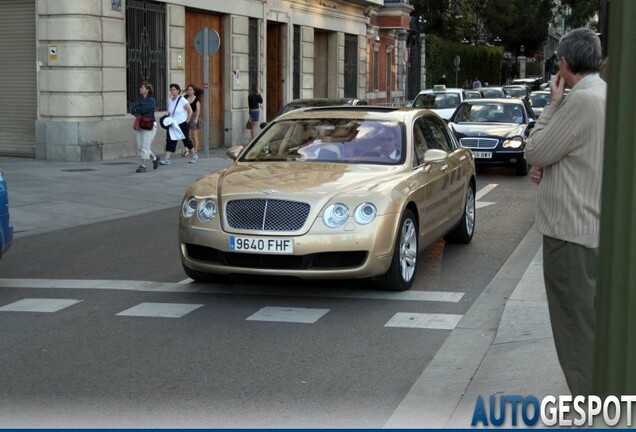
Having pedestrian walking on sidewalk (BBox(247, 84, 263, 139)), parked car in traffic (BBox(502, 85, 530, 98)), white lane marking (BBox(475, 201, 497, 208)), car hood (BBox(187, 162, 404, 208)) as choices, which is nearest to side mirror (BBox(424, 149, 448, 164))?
car hood (BBox(187, 162, 404, 208))

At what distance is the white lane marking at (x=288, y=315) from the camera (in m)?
7.50

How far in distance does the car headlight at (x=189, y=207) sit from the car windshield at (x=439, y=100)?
21.6 meters

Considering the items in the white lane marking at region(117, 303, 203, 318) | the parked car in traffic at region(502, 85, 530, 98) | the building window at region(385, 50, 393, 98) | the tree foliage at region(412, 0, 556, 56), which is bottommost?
the white lane marking at region(117, 303, 203, 318)

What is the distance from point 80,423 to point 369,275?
3466 mm

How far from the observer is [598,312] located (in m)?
2.20

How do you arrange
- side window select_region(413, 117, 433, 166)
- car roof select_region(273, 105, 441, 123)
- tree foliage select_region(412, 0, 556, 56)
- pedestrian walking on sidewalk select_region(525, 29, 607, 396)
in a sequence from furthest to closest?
tree foliage select_region(412, 0, 556, 56), car roof select_region(273, 105, 441, 123), side window select_region(413, 117, 433, 166), pedestrian walking on sidewalk select_region(525, 29, 607, 396)

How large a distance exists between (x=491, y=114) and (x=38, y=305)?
50.3ft

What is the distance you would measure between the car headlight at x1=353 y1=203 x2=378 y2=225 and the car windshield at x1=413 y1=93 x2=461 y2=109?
856 inches

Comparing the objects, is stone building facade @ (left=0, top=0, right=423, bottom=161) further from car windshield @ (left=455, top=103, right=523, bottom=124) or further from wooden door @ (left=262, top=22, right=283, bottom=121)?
car windshield @ (left=455, top=103, right=523, bottom=124)

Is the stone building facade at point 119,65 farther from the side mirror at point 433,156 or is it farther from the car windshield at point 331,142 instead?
the side mirror at point 433,156

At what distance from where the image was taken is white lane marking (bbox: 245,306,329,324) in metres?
7.50

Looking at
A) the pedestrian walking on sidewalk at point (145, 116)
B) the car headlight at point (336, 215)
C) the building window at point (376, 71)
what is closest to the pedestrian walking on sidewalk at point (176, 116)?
the pedestrian walking on sidewalk at point (145, 116)

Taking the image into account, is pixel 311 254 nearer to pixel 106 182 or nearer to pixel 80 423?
pixel 80 423

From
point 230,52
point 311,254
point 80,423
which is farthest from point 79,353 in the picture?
point 230,52
